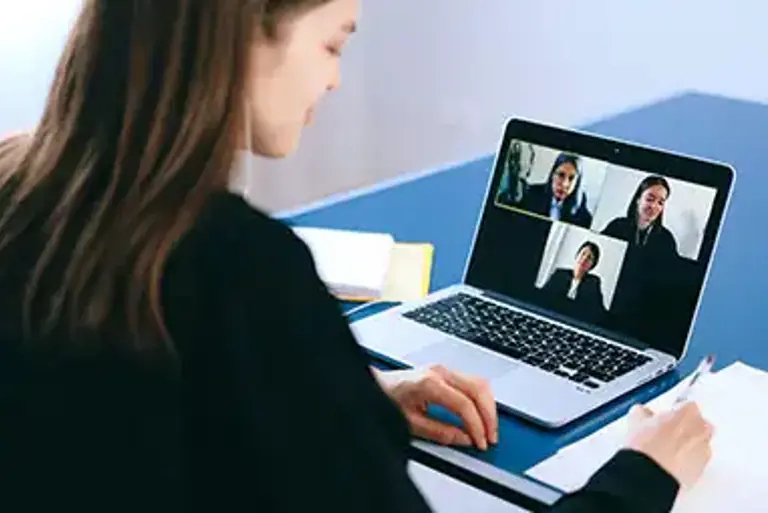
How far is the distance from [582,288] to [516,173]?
17 centimetres

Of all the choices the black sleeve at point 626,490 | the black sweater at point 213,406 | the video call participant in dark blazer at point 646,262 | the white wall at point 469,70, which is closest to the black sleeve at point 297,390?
the black sweater at point 213,406

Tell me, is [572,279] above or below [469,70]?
below

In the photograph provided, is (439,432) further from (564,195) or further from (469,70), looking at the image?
(469,70)

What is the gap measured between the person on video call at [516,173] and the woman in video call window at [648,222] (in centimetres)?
14

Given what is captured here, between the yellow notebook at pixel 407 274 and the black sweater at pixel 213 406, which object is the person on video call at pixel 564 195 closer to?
the yellow notebook at pixel 407 274

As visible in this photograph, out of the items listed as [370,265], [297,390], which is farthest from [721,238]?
[297,390]

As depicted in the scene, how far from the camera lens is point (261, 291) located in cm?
93

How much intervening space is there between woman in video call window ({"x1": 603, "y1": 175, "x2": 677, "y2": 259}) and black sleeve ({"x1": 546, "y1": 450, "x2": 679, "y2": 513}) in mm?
316

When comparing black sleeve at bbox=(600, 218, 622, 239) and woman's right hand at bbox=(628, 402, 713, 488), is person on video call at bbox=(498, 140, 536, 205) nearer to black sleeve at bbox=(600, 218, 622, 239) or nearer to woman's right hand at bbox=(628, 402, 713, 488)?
black sleeve at bbox=(600, 218, 622, 239)

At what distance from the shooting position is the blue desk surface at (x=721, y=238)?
4.36 ft

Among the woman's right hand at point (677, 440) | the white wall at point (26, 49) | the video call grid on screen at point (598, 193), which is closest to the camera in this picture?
the woman's right hand at point (677, 440)

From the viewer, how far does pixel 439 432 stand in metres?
1.29

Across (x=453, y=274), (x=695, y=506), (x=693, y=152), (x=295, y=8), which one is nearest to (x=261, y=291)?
(x=295, y=8)

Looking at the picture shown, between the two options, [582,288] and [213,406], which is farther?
[582,288]
